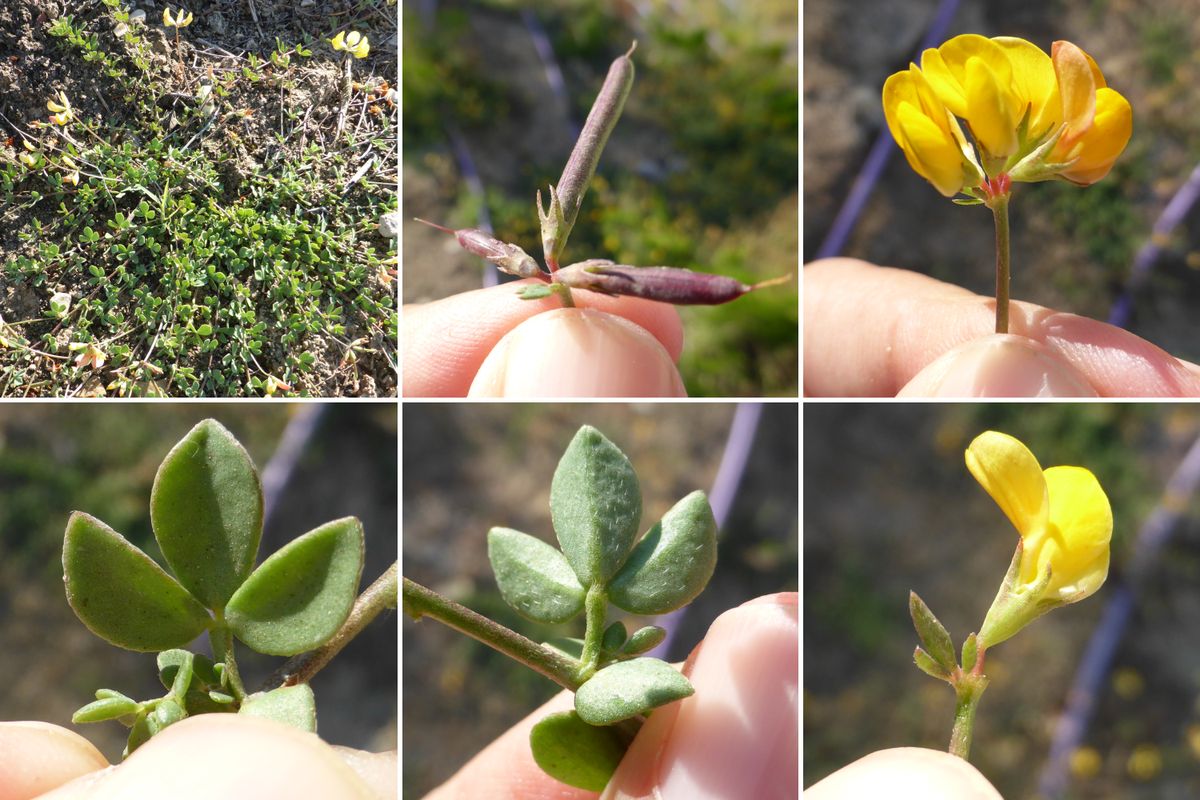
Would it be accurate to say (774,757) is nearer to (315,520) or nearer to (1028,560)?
(1028,560)

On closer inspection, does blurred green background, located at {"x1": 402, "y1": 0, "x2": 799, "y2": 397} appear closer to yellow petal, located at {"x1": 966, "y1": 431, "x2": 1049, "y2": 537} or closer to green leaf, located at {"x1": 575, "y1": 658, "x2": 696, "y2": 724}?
yellow petal, located at {"x1": 966, "y1": 431, "x2": 1049, "y2": 537}

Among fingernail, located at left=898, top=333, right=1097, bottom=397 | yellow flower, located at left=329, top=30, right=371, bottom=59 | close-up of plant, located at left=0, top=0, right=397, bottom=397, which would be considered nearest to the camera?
fingernail, located at left=898, top=333, right=1097, bottom=397

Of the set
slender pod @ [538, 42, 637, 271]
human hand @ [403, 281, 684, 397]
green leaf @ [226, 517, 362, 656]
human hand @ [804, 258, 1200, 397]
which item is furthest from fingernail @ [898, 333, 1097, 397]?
green leaf @ [226, 517, 362, 656]

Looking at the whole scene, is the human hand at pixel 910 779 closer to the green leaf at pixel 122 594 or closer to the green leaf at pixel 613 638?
the green leaf at pixel 613 638

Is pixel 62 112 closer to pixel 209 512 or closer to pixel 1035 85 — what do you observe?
pixel 209 512

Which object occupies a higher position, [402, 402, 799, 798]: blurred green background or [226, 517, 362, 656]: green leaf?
[226, 517, 362, 656]: green leaf

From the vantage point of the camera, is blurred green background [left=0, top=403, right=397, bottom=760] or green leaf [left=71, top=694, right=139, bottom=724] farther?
blurred green background [left=0, top=403, right=397, bottom=760]

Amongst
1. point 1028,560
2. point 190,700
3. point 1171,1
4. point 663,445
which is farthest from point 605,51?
point 190,700
